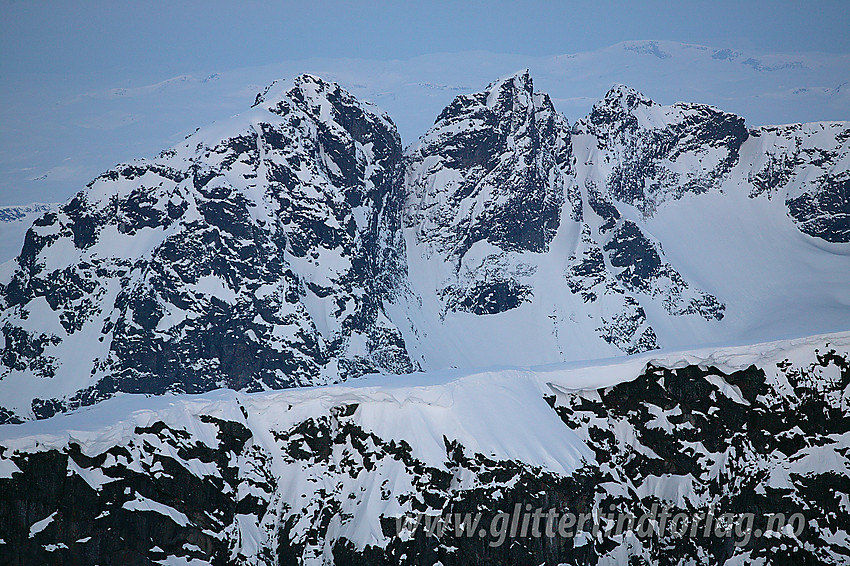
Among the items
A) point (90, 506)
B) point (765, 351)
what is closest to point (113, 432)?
point (90, 506)

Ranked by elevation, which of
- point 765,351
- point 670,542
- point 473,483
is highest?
point 765,351

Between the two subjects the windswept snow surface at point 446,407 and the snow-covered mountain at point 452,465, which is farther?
the windswept snow surface at point 446,407

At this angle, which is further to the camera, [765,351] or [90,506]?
[765,351]

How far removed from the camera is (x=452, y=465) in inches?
5709

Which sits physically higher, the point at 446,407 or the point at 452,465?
the point at 446,407

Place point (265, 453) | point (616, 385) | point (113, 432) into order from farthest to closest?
point (616, 385) → point (265, 453) → point (113, 432)

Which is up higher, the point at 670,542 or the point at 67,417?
the point at 67,417

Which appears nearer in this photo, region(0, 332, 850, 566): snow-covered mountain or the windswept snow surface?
region(0, 332, 850, 566): snow-covered mountain

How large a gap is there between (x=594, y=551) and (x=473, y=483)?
58.7ft

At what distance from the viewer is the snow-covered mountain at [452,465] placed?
5212 inches

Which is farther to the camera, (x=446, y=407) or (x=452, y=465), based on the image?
(x=446, y=407)

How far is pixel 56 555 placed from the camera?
12719 centimetres

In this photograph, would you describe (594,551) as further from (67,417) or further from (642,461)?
(67,417)

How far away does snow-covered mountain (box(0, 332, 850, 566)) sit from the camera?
132 meters
